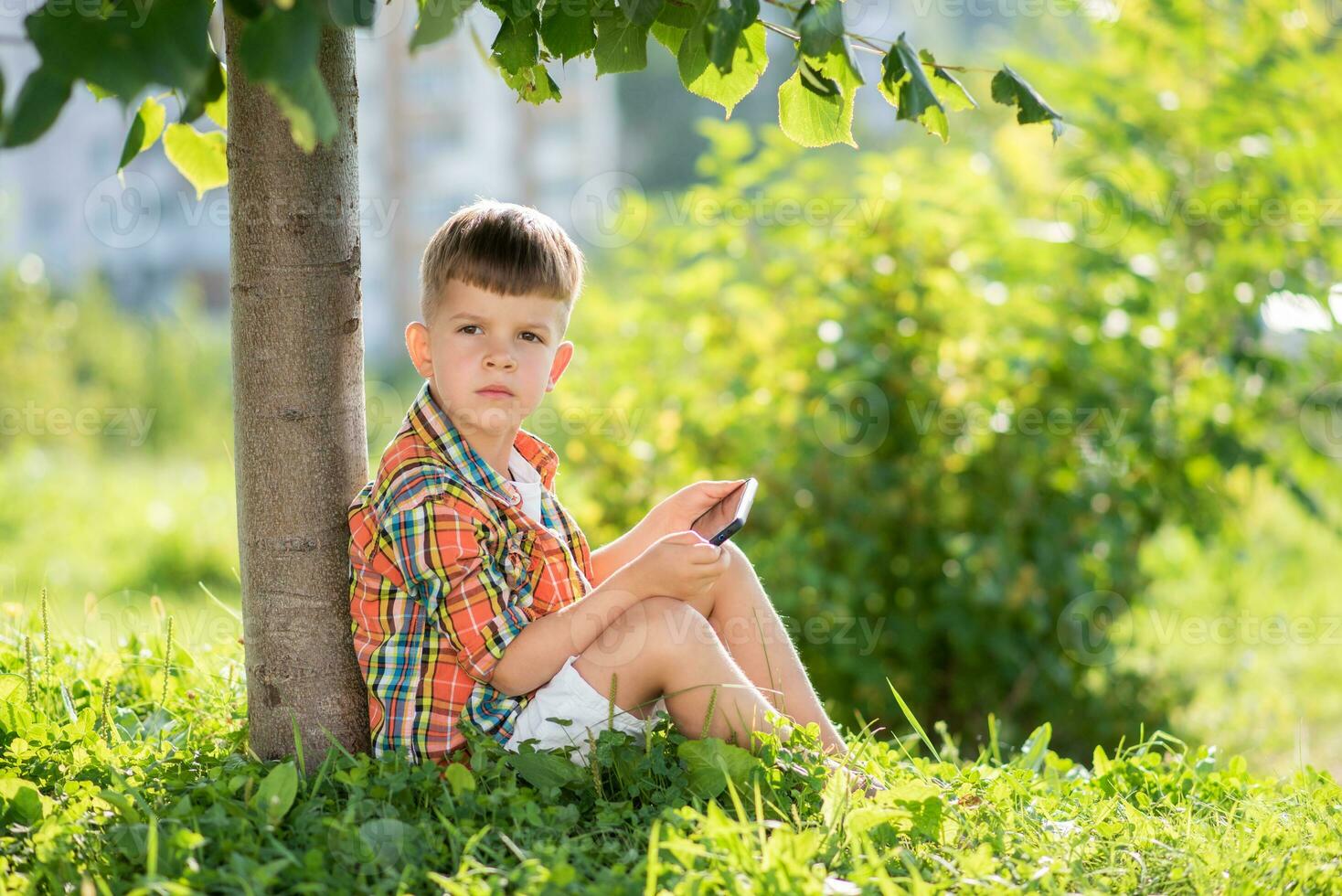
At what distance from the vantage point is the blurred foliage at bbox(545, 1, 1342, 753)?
12.5ft

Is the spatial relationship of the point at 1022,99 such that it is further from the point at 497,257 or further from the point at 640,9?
the point at 497,257

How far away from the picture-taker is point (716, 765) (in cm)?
186

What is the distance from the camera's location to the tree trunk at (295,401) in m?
1.91

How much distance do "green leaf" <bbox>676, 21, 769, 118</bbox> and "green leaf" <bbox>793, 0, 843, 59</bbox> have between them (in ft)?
0.47

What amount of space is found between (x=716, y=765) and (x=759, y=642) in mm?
376

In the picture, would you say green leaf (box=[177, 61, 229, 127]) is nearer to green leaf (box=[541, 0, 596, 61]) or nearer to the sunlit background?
green leaf (box=[541, 0, 596, 61])

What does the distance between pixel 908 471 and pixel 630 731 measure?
207 cm

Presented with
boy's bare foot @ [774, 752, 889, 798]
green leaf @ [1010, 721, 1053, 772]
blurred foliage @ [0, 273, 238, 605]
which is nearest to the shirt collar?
boy's bare foot @ [774, 752, 889, 798]

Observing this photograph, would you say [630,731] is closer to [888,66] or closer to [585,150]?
[888,66]

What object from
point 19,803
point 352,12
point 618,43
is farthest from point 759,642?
point 352,12

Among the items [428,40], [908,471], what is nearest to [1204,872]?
[428,40]

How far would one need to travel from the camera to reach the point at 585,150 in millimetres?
24281

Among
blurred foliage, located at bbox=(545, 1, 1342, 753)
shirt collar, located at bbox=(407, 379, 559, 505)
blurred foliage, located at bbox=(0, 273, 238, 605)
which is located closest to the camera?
shirt collar, located at bbox=(407, 379, 559, 505)

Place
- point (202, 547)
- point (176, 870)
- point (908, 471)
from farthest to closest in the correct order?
point (202, 547), point (908, 471), point (176, 870)
